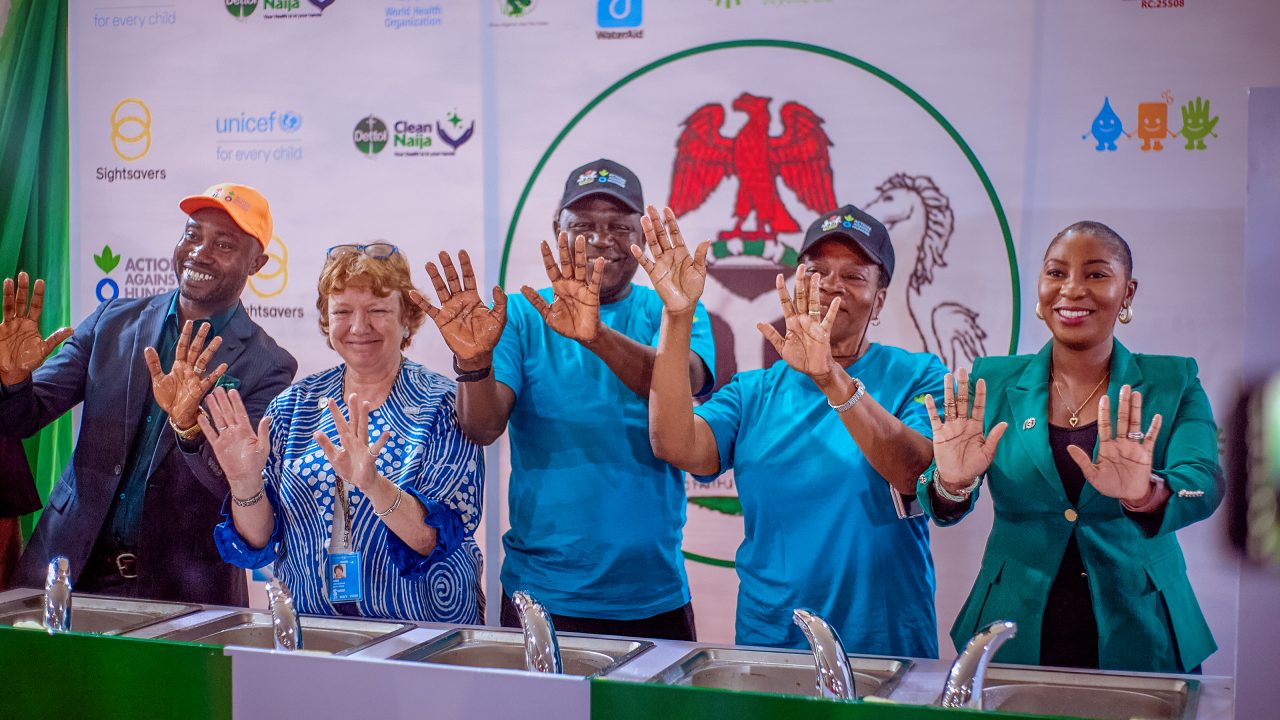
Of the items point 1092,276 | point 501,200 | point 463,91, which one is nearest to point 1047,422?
point 1092,276

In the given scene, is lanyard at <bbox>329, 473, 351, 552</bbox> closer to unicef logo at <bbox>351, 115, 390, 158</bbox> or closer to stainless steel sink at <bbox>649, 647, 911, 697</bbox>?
stainless steel sink at <bbox>649, 647, 911, 697</bbox>

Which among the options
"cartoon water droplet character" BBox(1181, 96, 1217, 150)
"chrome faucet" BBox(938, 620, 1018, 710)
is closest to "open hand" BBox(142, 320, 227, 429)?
"chrome faucet" BBox(938, 620, 1018, 710)

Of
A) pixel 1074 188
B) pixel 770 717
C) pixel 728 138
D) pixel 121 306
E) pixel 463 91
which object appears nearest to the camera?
pixel 770 717

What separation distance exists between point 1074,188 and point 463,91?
163 cm

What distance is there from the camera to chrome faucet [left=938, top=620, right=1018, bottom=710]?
1.59 meters

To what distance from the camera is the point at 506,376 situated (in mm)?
2686

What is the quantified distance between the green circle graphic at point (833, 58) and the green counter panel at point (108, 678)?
4.63 feet

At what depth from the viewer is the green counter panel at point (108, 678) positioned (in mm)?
1834

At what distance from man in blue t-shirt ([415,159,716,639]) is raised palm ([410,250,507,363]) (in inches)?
1.5

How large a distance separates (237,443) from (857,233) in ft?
5.05

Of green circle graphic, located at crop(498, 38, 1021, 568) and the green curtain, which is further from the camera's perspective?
the green curtain

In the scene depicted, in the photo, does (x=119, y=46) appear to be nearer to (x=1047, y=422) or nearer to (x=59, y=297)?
(x=59, y=297)

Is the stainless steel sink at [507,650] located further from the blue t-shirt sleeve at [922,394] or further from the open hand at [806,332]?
the blue t-shirt sleeve at [922,394]

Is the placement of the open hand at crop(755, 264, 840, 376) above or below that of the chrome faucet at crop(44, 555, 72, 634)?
above
